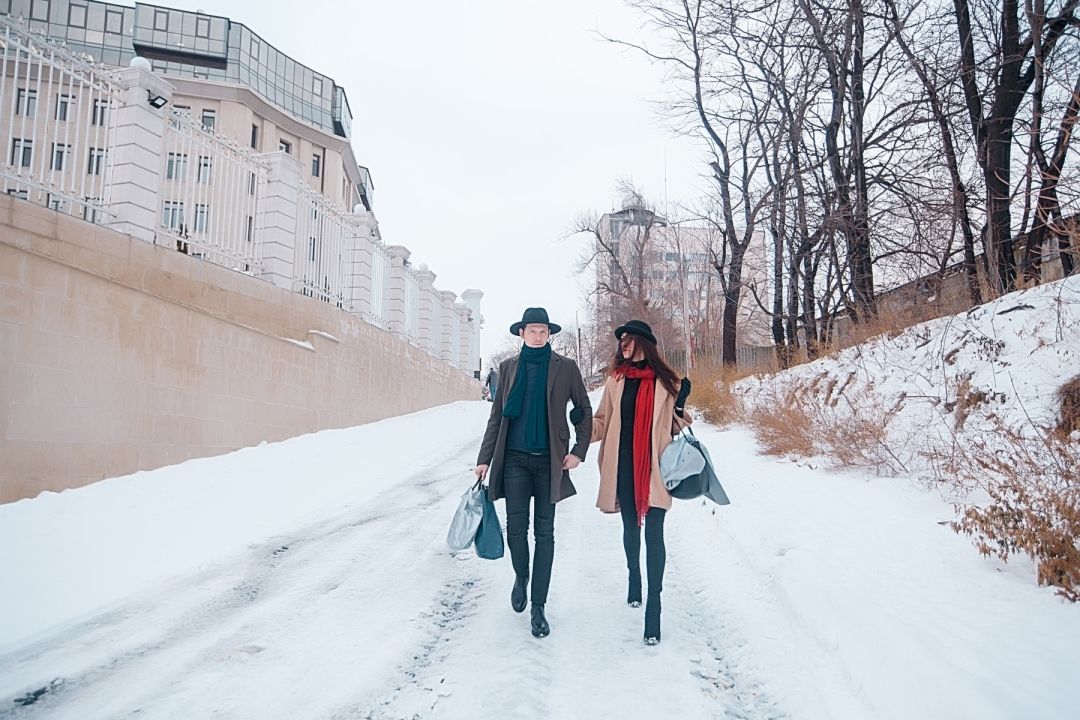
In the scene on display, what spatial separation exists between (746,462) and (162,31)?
39.7m

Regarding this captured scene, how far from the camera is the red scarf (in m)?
3.81

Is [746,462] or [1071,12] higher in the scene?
[1071,12]

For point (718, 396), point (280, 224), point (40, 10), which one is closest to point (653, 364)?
point (280, 224)

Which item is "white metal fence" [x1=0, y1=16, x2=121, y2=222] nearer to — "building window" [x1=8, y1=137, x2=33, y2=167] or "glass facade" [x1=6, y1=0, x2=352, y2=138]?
→ "building window" [x1=8, y1=137, x2=33, y2=167]

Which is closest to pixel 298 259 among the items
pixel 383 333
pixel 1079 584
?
pixel 383 333

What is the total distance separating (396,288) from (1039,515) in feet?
48.3

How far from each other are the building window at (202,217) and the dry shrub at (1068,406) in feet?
29.8

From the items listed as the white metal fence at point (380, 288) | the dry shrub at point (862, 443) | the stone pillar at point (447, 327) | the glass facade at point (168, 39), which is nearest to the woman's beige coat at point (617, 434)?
the dry shrub at point (862, 443)

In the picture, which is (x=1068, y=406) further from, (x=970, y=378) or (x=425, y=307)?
(x=425, y=307)

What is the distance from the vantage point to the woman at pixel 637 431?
3779mm

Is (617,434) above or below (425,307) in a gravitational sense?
below

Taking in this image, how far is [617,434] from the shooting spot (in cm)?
391

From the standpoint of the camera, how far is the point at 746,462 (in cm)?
888

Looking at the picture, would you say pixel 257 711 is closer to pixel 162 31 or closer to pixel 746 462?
pixel 746 462
